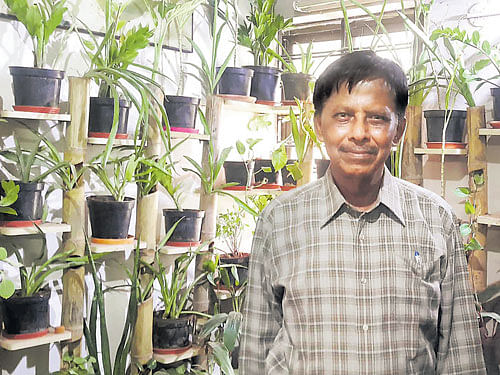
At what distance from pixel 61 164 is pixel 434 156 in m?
1.86

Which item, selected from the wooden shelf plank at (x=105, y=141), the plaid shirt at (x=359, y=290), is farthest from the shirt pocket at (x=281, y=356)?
the wooden shelf plank at (x=105, y=141)

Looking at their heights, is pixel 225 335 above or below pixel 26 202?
below

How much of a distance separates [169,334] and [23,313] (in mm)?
665

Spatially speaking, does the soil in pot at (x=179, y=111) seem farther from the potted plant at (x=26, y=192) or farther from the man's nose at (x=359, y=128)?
the man's nose at (x=359, y=128)

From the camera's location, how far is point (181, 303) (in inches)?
105

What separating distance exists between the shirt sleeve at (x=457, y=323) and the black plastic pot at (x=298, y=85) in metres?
1.78

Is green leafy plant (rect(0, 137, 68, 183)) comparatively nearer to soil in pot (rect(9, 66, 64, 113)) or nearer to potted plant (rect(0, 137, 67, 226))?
potted plant (rect(0, 137, 67, 226))

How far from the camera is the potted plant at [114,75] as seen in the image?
222 centimetres

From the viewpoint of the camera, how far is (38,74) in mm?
2176

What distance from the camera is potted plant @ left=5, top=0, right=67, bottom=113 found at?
2.14m

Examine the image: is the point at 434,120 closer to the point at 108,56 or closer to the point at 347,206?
the point at 108,56

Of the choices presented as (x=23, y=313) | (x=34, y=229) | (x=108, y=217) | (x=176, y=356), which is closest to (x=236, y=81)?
(x=108, y=217)

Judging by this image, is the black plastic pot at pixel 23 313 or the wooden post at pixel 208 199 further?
the wooden post at pixel 208 199

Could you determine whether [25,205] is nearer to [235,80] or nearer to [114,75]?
[114,75]
